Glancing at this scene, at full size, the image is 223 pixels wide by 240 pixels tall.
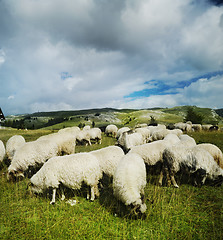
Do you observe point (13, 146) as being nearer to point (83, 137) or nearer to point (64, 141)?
point (64, 141)

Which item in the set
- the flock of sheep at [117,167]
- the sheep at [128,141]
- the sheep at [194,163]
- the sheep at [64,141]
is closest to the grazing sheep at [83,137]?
the sheep at [64,141]

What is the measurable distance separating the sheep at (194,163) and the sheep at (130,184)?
2390mm

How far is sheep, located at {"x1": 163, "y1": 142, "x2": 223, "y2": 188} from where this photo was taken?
6.86 m

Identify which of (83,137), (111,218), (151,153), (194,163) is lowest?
(111,218)

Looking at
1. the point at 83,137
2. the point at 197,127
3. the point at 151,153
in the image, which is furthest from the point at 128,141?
the point at 197,127

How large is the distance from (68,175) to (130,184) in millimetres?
2775

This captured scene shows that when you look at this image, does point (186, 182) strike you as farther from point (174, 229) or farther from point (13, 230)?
point (13, 230)

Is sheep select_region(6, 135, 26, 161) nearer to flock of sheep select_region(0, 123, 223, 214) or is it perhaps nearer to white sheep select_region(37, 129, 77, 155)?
white sheep select_region(37, 129, 77, 155)

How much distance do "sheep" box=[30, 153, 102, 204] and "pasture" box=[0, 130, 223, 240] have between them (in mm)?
501

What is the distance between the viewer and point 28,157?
867cm

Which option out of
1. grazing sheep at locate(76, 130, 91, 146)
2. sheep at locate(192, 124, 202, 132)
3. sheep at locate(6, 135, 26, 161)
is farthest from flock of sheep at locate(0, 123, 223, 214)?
sheep at locate(192, 124, 202, 132)

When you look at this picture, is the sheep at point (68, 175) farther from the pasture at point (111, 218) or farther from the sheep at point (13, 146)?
the sheep at point (13, 146)

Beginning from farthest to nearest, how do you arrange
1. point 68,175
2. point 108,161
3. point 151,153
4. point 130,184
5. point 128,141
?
point 128,141, point 151,153, point 108,161, point 68,175, point 130,184

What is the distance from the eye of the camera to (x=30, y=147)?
914 cm
